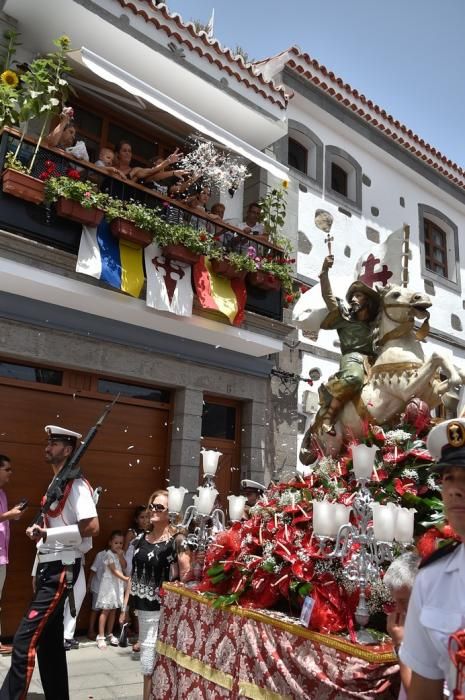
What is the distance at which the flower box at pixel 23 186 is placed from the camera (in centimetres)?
686

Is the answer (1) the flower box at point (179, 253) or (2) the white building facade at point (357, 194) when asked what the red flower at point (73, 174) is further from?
(2) the white building facade at point (357, 194)

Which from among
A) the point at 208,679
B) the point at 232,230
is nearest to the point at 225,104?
the point at 232,230

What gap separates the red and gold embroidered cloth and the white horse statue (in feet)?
5.70

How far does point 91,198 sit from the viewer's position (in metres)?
7.34

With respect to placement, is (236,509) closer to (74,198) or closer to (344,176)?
(74,198)

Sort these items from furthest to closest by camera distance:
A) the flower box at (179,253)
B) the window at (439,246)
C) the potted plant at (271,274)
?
the window at (439,246), the potted plant at (271,274), the flower box at (179,253)

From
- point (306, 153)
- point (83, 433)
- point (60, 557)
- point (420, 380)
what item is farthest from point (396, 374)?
point (306, 153)

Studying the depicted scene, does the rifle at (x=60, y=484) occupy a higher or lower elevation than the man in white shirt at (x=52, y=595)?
higher

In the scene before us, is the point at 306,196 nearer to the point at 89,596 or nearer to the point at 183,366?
the point at 183,366

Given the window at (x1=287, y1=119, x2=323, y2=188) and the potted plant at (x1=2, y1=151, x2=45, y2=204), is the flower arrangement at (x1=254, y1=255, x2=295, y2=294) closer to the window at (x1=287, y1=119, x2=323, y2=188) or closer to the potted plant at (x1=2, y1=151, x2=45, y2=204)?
the window at (x1=287, y1=119, x2=323, y2=188)

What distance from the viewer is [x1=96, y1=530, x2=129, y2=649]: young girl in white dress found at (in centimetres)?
687

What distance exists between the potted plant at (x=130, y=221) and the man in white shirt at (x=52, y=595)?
3.99 metres

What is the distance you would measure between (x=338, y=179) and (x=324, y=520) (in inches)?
424

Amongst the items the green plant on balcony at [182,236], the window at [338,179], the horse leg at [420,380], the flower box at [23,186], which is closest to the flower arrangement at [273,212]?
the green plant on balcony at [182,236]
